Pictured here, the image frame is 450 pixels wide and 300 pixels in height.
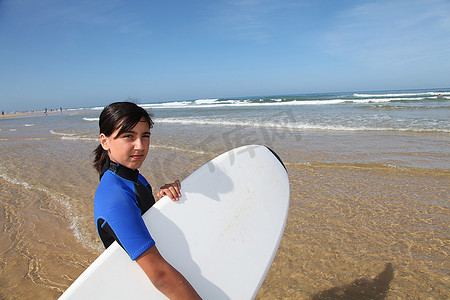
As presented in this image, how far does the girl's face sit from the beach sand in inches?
61.0

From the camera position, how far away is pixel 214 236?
160 centimetres

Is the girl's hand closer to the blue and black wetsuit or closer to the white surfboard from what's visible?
the white surfboard

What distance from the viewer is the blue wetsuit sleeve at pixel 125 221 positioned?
1013 mm

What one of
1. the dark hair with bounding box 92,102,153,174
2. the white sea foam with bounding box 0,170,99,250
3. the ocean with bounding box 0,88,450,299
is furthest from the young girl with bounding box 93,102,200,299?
the white sea foam with bounding box 0,170,99,250

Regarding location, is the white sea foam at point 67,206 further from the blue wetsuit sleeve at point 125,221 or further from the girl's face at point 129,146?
the blue wetsuit sleeve at point 125,221

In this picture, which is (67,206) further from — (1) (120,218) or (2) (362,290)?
(2) (362,290)

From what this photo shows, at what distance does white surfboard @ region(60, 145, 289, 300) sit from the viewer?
1224 millimetres

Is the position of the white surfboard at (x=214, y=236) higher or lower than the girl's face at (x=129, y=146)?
lower

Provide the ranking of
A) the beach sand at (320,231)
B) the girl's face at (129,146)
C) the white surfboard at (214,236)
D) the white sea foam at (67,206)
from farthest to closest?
1. the white sea foam at (67,206)
2. the beach sand at (320,231)
3. the girl's face at (129,146)
4. the white surfboard at (214,236)

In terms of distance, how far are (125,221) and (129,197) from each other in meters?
0.15

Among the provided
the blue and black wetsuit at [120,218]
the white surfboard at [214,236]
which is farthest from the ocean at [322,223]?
the blue and black wetsuit at [120,218]

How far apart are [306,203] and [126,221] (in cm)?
315

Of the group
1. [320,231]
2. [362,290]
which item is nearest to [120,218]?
[362,290]

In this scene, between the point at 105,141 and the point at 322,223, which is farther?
the point at 322,223
